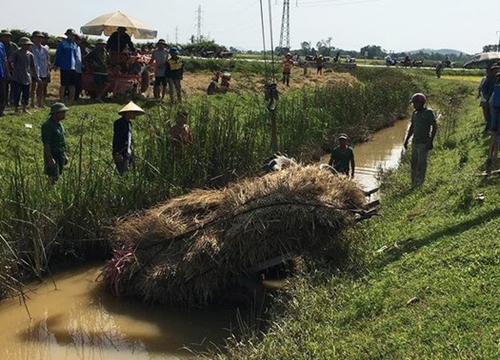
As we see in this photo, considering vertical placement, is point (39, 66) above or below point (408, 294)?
above

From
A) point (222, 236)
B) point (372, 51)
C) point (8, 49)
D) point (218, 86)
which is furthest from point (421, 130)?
point (372, 51)

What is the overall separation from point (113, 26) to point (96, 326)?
10.1 meters

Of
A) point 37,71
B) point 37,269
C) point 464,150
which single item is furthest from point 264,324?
point 37,71

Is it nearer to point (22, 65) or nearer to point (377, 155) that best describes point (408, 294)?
point (22, 65)

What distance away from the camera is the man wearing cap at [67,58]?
13134mm

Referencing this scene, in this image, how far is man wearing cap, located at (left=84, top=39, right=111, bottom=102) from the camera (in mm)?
14562

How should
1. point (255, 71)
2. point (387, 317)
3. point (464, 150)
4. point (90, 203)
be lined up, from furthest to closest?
point (255, 71) → point (464, 150) → point (90, 203) → point (387, 317)

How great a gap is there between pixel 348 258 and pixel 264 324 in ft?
4.21

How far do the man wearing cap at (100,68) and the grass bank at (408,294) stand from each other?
334 inches

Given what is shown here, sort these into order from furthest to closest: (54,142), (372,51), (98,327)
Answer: (372,51) < (54,142) < (98,327)

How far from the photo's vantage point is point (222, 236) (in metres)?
6.61

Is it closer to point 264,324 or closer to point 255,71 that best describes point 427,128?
point 264,324

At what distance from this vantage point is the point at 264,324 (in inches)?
240

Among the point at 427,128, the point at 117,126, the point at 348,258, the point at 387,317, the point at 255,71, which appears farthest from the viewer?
the point at 255,71
